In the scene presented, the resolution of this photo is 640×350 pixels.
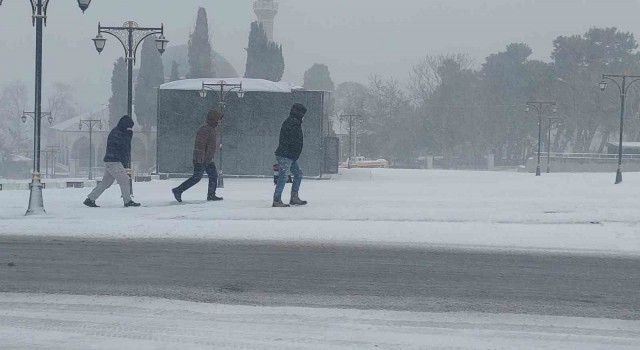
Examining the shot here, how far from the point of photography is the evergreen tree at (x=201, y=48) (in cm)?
8681

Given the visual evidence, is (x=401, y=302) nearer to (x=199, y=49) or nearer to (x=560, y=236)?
(x=560, y=236)

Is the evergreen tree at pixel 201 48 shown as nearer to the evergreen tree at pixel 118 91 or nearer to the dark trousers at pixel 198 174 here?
the evergreen tree at pixel 118 91

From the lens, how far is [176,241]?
34.6 feet

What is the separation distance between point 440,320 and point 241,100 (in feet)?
109

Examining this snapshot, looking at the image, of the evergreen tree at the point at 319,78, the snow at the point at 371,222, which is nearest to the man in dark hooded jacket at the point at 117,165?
the snow at the point at 371,222

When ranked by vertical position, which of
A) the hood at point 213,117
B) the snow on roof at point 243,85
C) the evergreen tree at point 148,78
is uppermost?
the evergreen tree at point 148,78

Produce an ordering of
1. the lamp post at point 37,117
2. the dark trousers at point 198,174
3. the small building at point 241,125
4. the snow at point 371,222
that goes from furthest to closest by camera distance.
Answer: the small building at point 241,125 < the dark trousers at point 198,174 < the lamp post at point 37,117 < the snow at point 371,222

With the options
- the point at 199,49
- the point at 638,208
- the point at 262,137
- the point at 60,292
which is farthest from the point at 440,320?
the point at 199,49

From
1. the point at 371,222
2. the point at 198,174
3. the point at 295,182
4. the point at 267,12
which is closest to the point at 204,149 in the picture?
the point at 198,174

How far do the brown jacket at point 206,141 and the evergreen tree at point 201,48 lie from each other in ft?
232

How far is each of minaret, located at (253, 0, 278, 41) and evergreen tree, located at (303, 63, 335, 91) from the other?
8309 mm

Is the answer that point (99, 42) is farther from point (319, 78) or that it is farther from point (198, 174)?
point (319, 78)

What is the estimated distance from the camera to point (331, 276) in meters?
7.85

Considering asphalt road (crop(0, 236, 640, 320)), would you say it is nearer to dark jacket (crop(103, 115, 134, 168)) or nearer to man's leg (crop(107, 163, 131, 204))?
man's leg (crop(107, 163, 131, 204))
